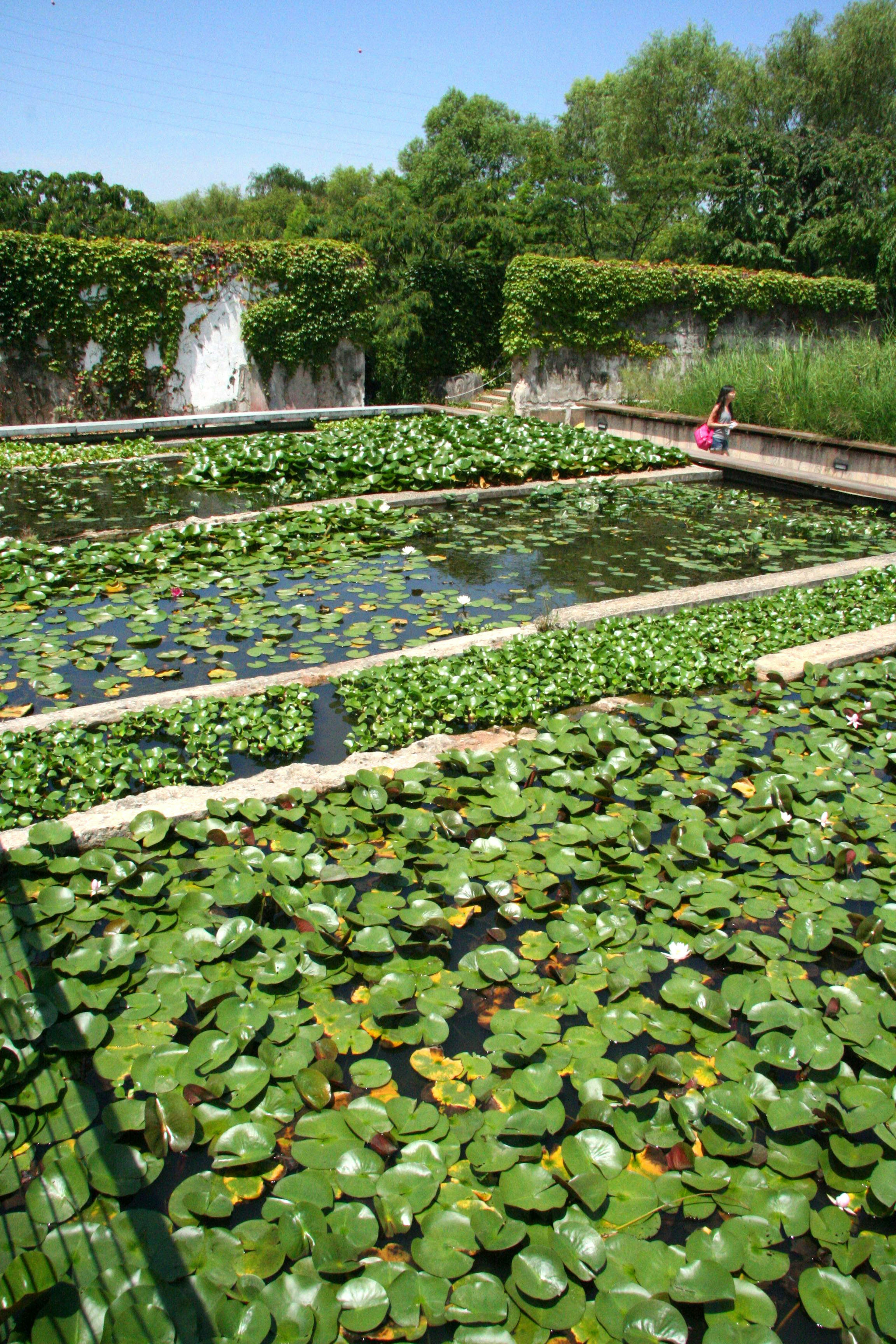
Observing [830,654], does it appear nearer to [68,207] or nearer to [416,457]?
[416,457]

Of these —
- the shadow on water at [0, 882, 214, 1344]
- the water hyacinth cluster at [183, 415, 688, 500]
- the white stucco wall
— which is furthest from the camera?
the white stucco wall

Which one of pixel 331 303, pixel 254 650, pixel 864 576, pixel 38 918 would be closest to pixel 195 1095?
pixel 38 918

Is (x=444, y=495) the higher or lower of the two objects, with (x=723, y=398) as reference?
lower

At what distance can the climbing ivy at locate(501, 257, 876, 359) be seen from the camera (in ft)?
54.2

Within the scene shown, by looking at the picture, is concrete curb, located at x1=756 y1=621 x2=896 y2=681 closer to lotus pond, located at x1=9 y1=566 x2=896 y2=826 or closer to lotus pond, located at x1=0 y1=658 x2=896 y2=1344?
lotus pond, located at x1=9 y1=566 x2=896 y2=826

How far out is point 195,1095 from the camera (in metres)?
1.82

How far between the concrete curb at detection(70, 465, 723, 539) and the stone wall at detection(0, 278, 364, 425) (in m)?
8.62

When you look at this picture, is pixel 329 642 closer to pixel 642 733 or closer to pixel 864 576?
pixel 642 733

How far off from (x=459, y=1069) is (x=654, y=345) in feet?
60.1

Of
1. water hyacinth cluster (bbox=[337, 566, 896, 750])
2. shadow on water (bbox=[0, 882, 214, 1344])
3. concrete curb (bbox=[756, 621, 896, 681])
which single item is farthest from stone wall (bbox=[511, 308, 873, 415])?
shadow on water (bbox=[0, 882, 214, 1344])

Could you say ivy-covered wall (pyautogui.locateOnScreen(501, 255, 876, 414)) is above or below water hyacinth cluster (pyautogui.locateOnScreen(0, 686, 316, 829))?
above

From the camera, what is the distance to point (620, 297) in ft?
56.7

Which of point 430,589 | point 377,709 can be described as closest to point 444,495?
point 430,589

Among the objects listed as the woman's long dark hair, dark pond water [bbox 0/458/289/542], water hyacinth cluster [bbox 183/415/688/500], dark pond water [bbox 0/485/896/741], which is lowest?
dark pond water [bbox 0/485/896/741]
